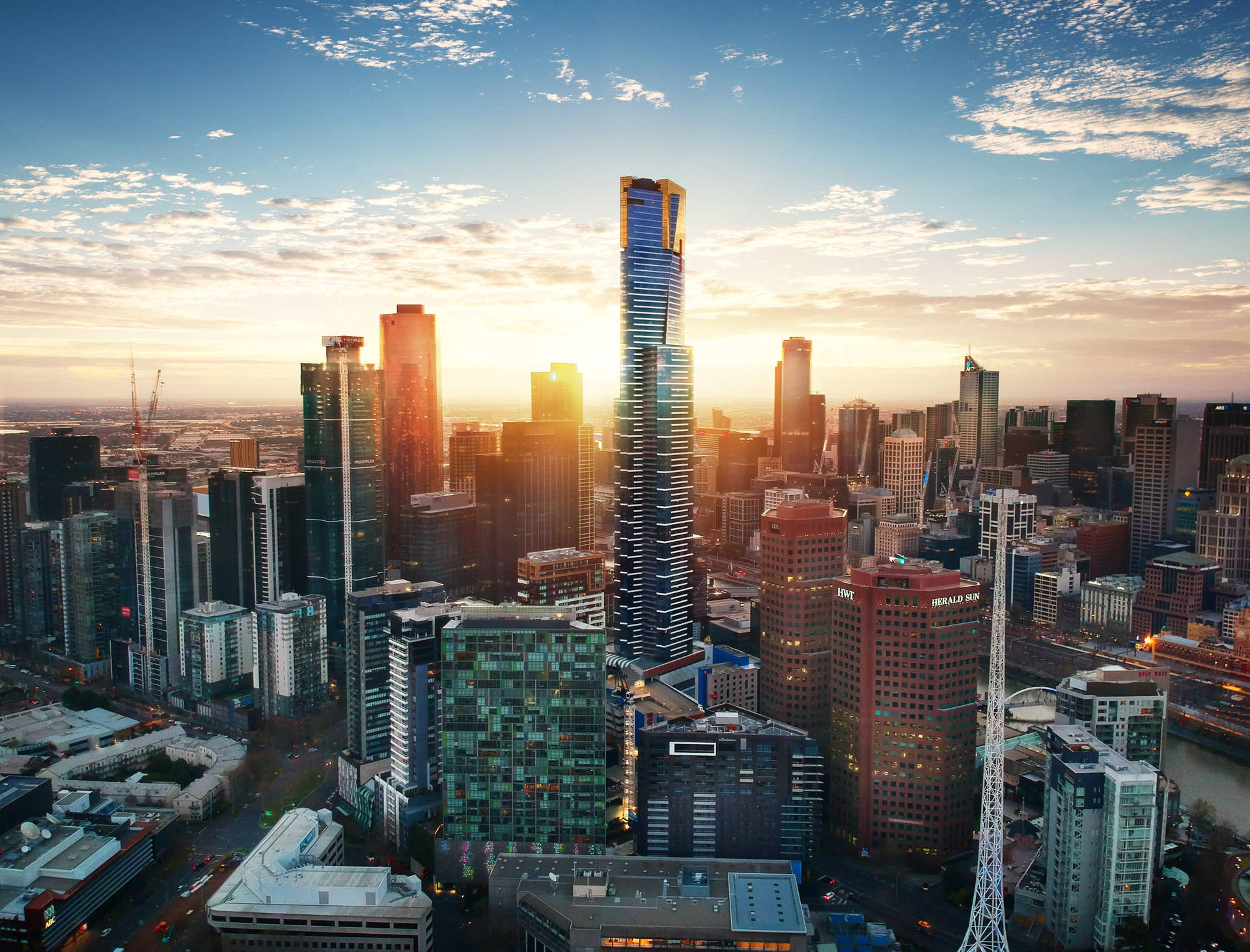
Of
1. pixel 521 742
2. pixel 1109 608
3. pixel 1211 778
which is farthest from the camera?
pixel 1109 608

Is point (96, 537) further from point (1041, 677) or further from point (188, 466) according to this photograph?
point (1041, 677)

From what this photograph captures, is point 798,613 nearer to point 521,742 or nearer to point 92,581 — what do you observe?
point 521,742

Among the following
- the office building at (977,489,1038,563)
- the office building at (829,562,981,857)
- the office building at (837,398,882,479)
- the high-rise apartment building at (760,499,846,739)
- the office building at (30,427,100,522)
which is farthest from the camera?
the office building at (837,398,882,479)

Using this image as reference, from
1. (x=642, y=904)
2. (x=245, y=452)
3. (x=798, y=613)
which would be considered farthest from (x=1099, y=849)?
(x=245, y=452)

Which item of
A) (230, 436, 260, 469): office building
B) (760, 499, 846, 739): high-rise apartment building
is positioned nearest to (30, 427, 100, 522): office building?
(230, 436, 260, 469): office building

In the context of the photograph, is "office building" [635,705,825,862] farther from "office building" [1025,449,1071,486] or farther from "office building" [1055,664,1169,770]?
"office building" [1025,449,1071,486]

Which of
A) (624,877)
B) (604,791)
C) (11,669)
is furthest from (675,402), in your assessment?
(11,669)
